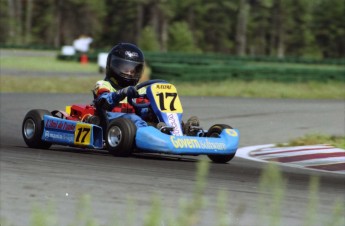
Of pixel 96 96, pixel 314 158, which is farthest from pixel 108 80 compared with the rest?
pixel 314 158

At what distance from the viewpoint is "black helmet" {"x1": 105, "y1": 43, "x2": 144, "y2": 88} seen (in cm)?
930

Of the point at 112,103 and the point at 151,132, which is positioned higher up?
the point at 112,103

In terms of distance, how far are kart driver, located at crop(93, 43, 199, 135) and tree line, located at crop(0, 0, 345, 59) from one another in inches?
3161

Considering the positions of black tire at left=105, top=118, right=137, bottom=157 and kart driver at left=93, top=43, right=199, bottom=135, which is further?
kart driver at left=93, top=43, right=199, bottom=135

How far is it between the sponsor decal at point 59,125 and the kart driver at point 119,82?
0.36 metres

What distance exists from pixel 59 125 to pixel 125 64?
96 centimetres

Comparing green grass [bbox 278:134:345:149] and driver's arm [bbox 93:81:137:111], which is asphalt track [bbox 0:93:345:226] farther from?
green grass [bbox 278:134:345:149]

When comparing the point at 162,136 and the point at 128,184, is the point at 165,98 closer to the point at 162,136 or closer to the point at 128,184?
the point at 162,136

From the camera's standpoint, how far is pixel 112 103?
29.2 ft

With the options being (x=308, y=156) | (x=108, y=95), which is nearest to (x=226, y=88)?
(x=308, y=156)

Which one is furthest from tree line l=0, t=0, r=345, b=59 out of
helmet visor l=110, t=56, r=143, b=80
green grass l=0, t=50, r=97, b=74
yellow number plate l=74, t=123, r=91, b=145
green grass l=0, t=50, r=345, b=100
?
yellow number plate l=74, t=123, r=91, b=145

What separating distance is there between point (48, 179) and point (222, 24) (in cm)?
10365

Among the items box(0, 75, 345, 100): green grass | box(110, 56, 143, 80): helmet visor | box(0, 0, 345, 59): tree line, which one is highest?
box(0, 0, 345, 59): tree line

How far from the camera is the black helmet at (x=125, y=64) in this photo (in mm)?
9305
